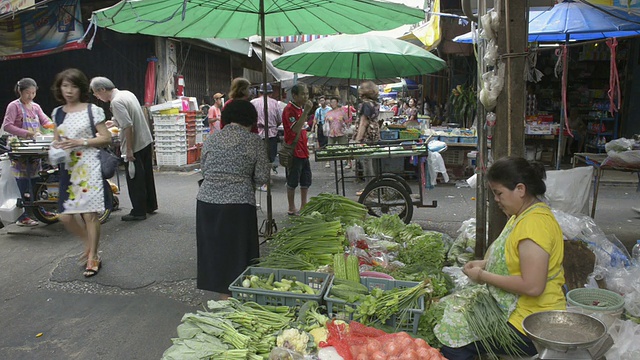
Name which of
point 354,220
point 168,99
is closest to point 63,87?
point 354,220

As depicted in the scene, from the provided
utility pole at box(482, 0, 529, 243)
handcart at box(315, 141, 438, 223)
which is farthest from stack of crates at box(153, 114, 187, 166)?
utility pole at box(482, 0, 529, 243)

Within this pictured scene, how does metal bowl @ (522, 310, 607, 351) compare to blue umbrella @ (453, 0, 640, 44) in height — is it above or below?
below

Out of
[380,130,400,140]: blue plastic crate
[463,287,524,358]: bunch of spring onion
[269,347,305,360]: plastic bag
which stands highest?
[380,130,400,140]: blue plastic crate

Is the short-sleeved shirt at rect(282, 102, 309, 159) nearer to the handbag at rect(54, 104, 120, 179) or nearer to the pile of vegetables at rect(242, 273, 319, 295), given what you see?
the handbag at rect(54, 104, 120, 179)

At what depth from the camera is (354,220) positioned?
5.35m

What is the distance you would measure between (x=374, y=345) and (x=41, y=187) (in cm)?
596

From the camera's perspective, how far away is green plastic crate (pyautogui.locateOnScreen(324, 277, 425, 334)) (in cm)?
295

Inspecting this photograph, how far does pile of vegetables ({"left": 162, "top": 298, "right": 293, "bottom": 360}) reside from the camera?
2742mm

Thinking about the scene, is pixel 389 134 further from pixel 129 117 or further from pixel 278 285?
pixel 278 285

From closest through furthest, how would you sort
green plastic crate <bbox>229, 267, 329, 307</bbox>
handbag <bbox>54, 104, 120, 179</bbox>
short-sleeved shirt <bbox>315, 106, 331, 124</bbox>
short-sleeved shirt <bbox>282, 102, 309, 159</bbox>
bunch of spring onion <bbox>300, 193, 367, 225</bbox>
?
green plastic crate <bbox>229, 267, 329, 307</bbox> < handbag <bbox>54, 104, 120, 179</bbox> < bunch of spring onion <bbox>300, 193, 367, 225</bbox> < short-sleeved shirt <bbox>282, 102, 309, 159</bbox> < short-sleeved shirt <bbox>315, 106, 331, 124</bbox>

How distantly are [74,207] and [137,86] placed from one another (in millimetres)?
8125

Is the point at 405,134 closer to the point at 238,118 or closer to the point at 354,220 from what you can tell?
the point at 354,220

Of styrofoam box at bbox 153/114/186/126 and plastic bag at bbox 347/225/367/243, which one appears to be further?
styrofoam box at bbox 153/114/186/126

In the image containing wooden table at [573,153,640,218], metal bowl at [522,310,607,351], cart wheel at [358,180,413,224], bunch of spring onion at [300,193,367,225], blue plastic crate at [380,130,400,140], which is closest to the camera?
metal bowl at [522,310,607,351]
